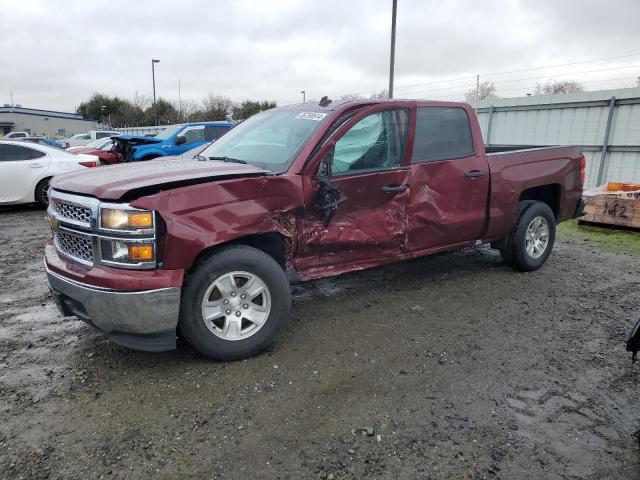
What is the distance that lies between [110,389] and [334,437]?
5.02ft

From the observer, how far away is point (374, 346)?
378cm

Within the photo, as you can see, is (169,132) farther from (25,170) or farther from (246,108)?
(246,108)

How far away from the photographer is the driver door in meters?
3.81

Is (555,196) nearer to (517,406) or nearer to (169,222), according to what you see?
(517,406)

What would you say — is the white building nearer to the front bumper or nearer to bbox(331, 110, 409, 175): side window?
bbox(331, 110, 409, 175): side window

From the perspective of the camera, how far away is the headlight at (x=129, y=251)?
3.02m

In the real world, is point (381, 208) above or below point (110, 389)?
above

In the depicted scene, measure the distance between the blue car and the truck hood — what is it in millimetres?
8175

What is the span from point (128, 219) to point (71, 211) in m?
0.63

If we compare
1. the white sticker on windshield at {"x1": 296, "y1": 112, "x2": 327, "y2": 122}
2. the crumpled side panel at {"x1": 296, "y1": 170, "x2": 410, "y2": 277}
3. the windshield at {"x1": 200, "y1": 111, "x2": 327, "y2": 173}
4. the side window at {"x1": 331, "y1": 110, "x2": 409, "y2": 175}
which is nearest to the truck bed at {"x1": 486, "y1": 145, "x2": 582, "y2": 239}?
the side window at {"x1": 331, "y1": 110, "x2": 409, "y2": 175}

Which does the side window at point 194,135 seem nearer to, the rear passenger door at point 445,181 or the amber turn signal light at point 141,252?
the rear passenger door at point 445,181

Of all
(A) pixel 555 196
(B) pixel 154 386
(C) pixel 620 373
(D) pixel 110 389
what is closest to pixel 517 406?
(C) pixel 620 373

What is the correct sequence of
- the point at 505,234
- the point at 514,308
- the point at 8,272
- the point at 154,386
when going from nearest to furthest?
the point at 154,386 < the point at 514,308 < the point at 505,234 < the point at 8,272

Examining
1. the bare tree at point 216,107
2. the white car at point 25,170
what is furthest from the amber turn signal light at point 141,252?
the bare tree at point 216,107
